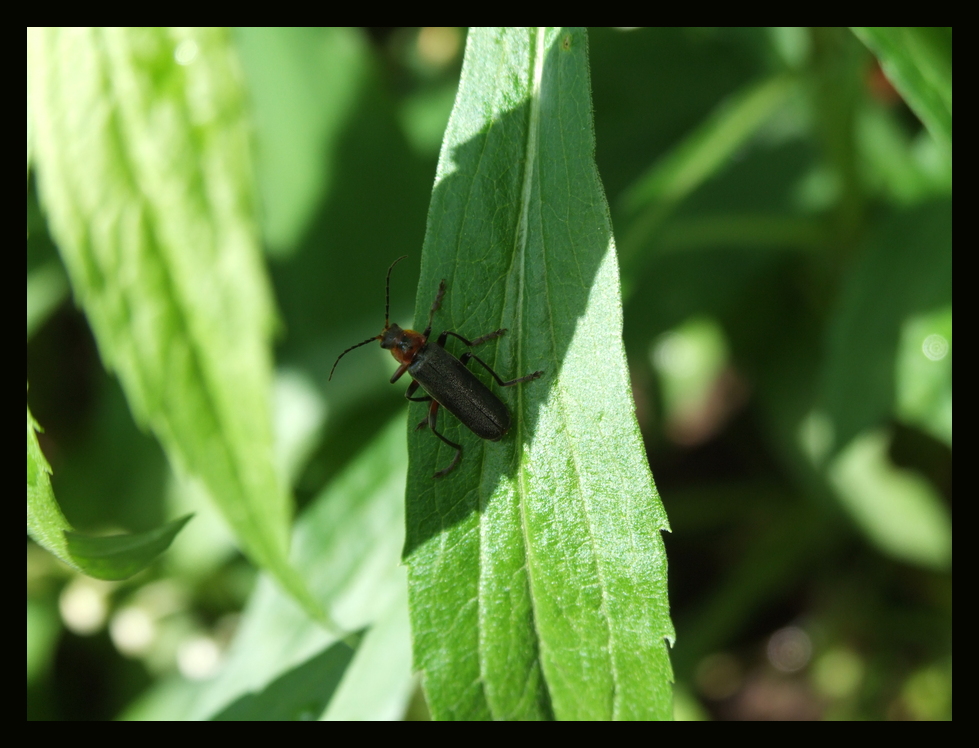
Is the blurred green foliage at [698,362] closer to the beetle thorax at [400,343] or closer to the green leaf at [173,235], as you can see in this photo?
the beetle thorax at [400,343]

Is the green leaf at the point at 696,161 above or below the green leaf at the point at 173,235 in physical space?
below

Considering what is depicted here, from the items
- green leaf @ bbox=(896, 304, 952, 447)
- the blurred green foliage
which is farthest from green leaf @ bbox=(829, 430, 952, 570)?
green leaf @ bbox=(896, 304, 952, 447)

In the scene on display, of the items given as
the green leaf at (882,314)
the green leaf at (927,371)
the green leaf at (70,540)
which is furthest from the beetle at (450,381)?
the green leaf at (927,371)

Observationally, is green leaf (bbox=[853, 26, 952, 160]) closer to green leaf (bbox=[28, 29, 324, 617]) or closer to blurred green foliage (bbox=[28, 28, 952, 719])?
blurred green foliage (bbox=[28, 28, 952, 719])

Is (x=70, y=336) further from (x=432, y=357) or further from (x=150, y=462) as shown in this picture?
(x=432, y=357)

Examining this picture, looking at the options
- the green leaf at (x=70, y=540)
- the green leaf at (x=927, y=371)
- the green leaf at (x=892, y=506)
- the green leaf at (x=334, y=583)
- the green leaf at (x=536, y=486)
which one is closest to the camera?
the green leaf at (x=70, y=540)

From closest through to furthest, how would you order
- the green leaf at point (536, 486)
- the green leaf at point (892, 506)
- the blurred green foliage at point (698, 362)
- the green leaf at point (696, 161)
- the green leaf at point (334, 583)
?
the green leaf at point (536, 486) → the green leaf at point (334, 583) → the green leaf at point (696, 161) → the blurred green foliage at point (698, 362) → the green leaf at point (892, 506)
